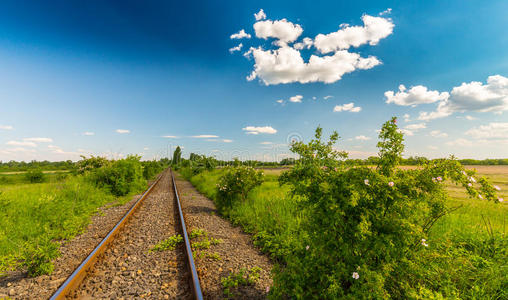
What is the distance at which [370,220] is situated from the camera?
2.44m

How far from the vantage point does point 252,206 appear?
26.5ft

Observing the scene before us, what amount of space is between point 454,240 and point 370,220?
315 cm

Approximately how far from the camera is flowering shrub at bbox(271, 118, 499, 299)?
91.0 inches

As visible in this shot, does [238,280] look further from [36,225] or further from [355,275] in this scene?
[36,225]

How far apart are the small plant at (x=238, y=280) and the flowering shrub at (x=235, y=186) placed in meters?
5.12

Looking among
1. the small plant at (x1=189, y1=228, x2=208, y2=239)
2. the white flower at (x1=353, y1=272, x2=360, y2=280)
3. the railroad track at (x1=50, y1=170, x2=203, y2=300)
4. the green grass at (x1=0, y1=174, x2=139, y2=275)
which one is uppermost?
the white flower at (x1=353, y1=272, x2=360, y2=280)

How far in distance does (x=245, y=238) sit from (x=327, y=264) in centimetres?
383

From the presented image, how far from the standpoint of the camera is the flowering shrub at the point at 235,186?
9.25 meters

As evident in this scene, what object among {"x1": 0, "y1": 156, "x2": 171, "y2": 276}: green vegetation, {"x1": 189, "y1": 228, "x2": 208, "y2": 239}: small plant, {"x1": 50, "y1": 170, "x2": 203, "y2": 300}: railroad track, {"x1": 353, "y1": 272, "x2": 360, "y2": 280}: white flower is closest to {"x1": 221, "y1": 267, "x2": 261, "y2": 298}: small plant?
{"x1": 50, "y1": 170, "x2": 203, "y2": 300}: railroad track

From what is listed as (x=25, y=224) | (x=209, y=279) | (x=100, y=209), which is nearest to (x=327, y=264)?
(x=209, y=279)

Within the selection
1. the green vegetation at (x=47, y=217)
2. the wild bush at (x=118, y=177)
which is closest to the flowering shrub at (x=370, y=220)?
the green vegetation at (x=47, y=217)

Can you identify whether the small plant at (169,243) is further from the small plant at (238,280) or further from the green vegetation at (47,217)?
the small plant at (238,280)

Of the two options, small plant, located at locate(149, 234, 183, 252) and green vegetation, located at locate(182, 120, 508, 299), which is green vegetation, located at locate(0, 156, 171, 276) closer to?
small plant, located at locate(149, 234, 183, 252)

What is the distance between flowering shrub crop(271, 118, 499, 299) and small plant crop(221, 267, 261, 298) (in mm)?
1144
